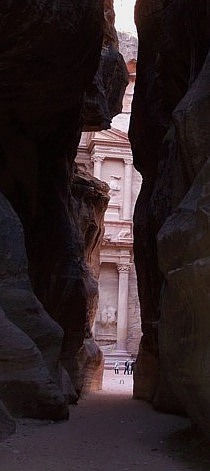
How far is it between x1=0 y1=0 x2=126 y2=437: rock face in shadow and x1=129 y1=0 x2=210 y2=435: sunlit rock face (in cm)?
151

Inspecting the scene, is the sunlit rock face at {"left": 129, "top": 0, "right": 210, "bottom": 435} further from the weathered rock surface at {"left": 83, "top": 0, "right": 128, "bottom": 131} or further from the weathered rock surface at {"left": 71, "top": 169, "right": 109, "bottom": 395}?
the weathered rock surface at {"left": 71, "top": 169, "right": 109, "bottom": 395}

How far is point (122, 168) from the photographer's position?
36344 mm

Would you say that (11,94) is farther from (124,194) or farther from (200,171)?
(124,194)

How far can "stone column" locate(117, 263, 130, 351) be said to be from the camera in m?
33.6

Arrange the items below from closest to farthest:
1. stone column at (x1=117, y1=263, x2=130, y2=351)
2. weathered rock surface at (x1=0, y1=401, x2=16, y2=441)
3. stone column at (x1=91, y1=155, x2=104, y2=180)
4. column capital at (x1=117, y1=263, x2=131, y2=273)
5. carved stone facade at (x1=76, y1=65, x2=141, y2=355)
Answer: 1. weathered rock surface at (x1=0, y1=401, x2=16, y2=441)
2. stone column at (x1=117, y1=263, x2=130, y2=351)
3. carved stone facade at (x1=76, y1=65, x2=141, y2=355)
4. column capital at (x1=117, y1=263, x2=131, y2=273)
5. stone column at (x1=91, y1=155, x2=104, y2=180)

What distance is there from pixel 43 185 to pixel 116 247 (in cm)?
2184

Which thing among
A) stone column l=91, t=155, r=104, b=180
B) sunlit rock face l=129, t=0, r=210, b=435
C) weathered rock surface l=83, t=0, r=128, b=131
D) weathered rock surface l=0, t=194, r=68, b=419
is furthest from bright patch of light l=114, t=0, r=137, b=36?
weathered rock surface l=0, t=194, r=68, b=419

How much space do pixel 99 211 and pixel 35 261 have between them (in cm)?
787

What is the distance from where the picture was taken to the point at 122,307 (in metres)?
34.3

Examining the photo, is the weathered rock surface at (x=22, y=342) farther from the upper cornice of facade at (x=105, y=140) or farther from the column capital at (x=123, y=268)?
the upper cornice of facade at (x=105, y=140)

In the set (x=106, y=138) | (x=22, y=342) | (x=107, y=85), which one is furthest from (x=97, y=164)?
(x=22, y=342)

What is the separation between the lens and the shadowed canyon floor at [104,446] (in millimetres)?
5402

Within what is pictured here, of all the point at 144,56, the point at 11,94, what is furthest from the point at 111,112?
the point at 11,94

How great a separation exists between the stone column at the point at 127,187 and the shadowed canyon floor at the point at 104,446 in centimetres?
2681
